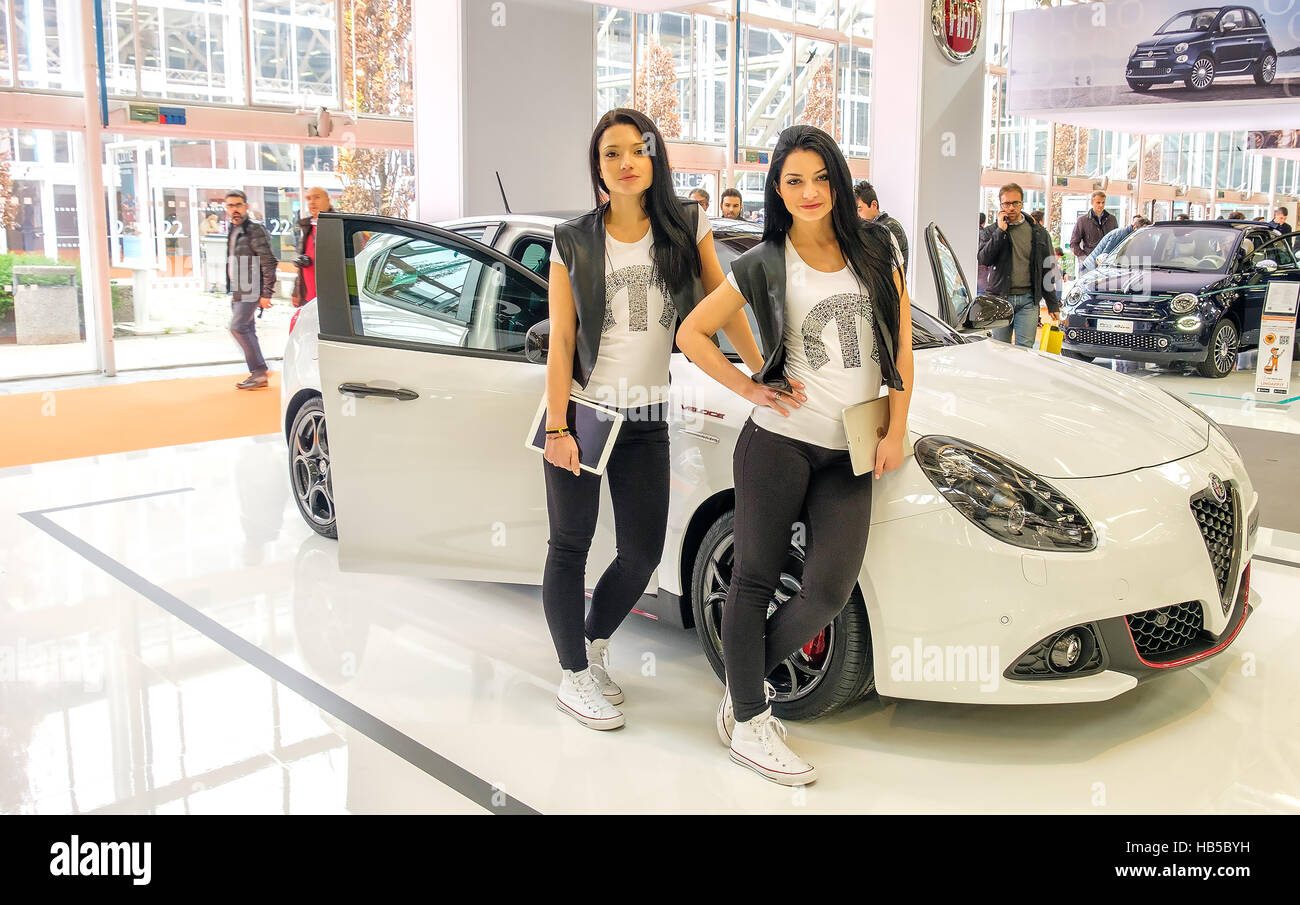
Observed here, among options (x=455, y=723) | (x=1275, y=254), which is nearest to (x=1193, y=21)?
(x=1275, y=254)

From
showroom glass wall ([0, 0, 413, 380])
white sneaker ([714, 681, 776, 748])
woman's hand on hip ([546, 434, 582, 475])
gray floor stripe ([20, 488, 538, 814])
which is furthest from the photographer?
showroom glass wall ([0, 0, 413, 380])

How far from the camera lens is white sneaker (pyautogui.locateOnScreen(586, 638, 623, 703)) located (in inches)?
124

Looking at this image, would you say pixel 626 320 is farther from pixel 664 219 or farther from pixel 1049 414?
pixel 1049 414

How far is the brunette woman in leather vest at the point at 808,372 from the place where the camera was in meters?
2.52

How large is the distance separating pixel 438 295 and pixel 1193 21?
11175 millimetres

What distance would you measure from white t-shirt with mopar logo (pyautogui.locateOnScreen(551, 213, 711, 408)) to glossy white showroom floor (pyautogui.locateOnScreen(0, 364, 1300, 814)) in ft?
2.98

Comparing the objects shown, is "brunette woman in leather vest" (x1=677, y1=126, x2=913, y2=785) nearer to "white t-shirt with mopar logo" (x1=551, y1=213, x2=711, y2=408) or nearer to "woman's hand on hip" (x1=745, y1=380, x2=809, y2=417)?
"woman's hand on hip" (x1=745, y1=380, x2=809, y2=417)

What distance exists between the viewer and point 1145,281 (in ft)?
31.4

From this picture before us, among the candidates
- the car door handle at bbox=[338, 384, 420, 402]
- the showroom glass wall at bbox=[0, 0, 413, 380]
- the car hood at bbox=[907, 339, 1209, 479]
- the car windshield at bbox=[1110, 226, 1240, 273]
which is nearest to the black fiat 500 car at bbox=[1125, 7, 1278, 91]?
the car windshield at bbox=[1110, 226, 1240, 273]

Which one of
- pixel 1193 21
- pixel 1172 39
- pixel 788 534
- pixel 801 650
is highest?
pixel 1193 21

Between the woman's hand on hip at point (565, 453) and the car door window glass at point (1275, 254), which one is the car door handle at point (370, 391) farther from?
the car door window glass at point (1275, 254)

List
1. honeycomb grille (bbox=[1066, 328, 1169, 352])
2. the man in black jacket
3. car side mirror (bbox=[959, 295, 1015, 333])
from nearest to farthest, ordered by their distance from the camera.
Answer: car side mirror (bbox=[959, 295, 1015, 333])
the man in black jacket
honeycomb grille (bbox=[1066, 328, 1169, 352])
